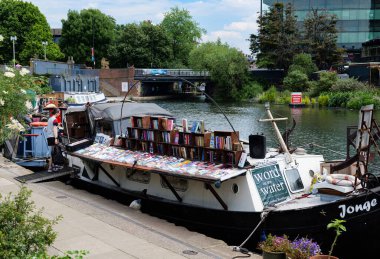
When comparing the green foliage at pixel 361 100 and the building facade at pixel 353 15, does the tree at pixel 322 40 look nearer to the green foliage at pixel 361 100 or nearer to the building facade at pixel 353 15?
the building facade at pixel 353 15

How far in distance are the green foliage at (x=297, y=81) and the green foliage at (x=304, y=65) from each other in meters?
2.23

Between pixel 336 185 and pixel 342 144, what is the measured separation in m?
21.8

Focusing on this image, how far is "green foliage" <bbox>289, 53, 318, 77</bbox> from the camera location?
74750 mm

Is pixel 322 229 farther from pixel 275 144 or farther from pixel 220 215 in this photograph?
pixel 275 144

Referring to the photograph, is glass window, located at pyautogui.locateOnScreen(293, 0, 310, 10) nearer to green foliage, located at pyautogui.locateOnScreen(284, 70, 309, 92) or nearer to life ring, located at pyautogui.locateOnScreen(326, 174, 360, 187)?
green foliage, located at pyautogui.locateOnScreen(284, 70, 309, 92)

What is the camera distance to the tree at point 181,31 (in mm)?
108125

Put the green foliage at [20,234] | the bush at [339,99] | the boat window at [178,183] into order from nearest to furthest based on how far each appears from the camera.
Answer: the green foliage at [20,234] → the boat window at [178,183] → the bush at [339,99]

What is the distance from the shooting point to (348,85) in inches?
2490

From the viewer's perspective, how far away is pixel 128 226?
11.0 m

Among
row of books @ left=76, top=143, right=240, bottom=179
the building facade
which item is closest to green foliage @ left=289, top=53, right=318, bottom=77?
the building facade

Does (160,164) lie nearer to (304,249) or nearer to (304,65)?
(304,249)

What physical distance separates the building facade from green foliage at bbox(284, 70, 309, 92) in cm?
2371

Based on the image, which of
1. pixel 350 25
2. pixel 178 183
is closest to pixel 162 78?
pixel 350 25

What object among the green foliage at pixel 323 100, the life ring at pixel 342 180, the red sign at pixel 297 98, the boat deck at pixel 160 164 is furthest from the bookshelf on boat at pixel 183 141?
the green foliage at pixel 323 100
